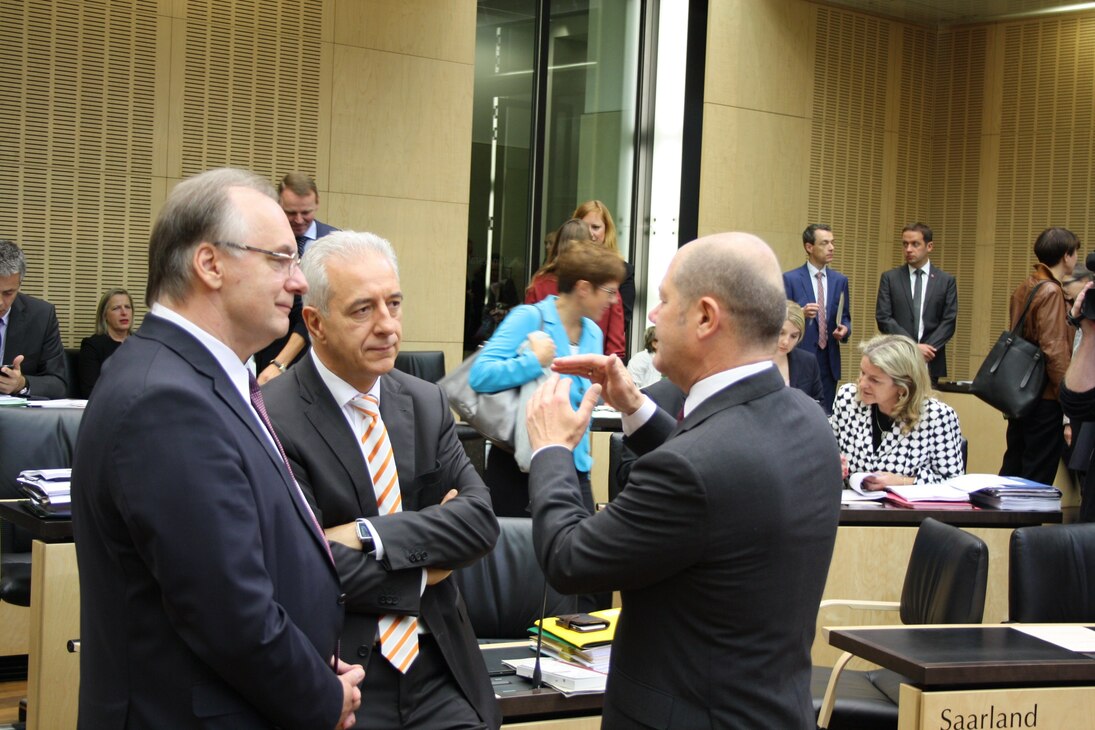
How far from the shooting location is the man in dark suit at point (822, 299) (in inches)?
362

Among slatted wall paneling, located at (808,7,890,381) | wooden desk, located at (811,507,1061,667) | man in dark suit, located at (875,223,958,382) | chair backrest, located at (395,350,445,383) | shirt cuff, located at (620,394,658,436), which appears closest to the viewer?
shirt cuff, located at (620,394,658,436)

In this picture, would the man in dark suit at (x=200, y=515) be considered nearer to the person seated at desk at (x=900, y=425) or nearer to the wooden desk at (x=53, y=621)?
the wooden desk at (x=53, y=621)

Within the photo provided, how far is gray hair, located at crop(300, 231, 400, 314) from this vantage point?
239cm

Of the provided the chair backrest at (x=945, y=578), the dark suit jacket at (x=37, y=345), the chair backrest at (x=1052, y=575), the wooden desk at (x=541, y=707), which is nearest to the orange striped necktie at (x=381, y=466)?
the wooden desk at (x=541, y=707)

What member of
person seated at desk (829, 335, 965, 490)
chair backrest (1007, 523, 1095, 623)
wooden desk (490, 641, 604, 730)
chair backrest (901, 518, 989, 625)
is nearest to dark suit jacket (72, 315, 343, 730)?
wooden desk (490, 641, 604, 730)

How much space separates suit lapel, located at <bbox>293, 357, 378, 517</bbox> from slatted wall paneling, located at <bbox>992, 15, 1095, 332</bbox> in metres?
10.4

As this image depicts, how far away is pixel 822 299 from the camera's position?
30.8ft

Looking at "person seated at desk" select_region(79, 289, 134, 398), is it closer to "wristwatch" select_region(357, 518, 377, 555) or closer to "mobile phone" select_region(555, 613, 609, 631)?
"mobile phone" select_region(555, 613, 609, 631)

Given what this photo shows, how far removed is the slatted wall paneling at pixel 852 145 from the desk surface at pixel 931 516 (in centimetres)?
684

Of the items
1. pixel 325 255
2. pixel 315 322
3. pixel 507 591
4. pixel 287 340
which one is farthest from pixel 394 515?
pixel 287 340

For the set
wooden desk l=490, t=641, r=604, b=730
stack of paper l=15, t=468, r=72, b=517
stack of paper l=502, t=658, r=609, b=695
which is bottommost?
wooden desk l=490, t=641, r=604, b=730

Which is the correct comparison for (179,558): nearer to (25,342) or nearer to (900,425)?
(900,425)

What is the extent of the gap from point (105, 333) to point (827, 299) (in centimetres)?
534

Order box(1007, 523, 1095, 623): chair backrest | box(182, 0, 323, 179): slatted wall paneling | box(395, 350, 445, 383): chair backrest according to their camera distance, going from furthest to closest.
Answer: box(182, 0, 323, 179): slatted wall paneling < box(395, 350, 445, 383): chair backrest < box(1007, 523, 1095, 623): chair backrest
